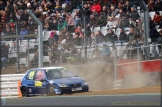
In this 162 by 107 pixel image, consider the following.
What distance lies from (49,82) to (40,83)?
53 cm

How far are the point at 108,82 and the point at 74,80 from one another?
2815 millimetres

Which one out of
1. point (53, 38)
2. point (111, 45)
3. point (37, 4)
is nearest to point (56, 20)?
point (53, 38)

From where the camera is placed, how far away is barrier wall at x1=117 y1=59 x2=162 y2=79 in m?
17.9

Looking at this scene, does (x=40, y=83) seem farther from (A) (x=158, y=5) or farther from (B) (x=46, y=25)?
(A) (x=158, y=5)

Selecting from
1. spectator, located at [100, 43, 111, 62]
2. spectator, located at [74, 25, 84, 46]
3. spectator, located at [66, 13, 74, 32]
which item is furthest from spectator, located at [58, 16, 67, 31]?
spectator, located at [100, 43, 111, 62]

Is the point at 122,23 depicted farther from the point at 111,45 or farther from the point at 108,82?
the point at 108,82

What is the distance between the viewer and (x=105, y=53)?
19.5 metres

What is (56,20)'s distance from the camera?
2016cm

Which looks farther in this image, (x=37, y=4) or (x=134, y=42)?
(x=37, y=4)

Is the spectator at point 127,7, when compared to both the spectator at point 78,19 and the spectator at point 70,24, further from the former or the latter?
the spectator at point 70,24

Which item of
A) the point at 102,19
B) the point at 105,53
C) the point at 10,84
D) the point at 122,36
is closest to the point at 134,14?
the point at 122,36

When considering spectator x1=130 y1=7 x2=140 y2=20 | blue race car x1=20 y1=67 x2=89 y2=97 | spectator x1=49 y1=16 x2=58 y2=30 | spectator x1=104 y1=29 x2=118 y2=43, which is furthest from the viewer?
spectator x1=49 y1=16 x2=58 y2=30

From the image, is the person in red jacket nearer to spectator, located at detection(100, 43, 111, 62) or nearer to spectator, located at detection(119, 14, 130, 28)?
spectator, located at detection(119, 14, 130, 28)

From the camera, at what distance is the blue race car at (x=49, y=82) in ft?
56.1
